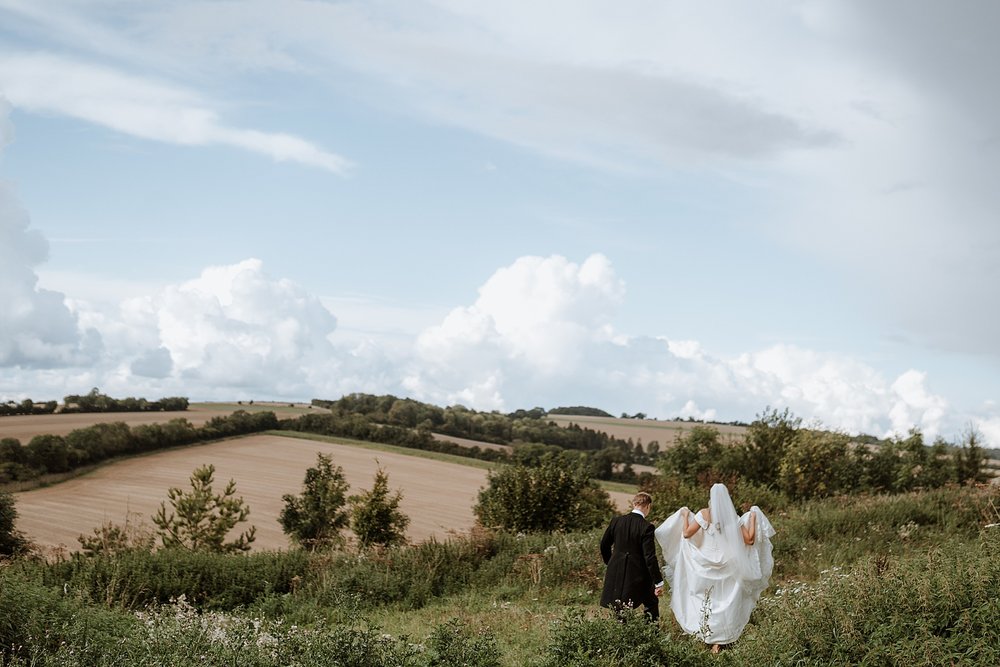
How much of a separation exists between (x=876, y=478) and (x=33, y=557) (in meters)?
22.6

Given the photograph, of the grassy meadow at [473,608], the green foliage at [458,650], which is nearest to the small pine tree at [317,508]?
the grassy meadow at [473,608]

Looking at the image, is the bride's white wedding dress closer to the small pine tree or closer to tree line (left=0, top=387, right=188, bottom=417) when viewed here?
the small pine tree

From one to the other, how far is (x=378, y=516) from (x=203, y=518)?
4.15 metres

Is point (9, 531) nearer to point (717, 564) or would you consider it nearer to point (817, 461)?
point (717, 564)

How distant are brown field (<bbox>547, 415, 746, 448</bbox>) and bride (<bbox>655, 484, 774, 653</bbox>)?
54.9 ft

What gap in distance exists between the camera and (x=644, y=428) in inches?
1773

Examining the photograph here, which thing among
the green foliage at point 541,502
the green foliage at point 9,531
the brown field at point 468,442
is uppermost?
the brown field at point 468,442

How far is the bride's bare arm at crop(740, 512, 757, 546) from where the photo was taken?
10695mm

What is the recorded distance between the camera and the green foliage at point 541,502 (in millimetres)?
22703

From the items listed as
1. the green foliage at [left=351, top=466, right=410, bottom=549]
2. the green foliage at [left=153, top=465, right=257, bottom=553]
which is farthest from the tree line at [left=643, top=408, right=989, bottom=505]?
the green foliage at [left=153, top=465, right=257, bottom=553]

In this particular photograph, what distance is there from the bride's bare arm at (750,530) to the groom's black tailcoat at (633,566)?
A: 151 cm

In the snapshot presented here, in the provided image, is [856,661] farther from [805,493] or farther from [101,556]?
[805,493]

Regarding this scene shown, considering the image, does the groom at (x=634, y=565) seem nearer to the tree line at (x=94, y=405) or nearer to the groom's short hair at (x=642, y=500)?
the groom's short hair at (x=642, y=500)

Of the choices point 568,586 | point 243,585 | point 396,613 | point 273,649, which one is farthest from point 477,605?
point 273,649
